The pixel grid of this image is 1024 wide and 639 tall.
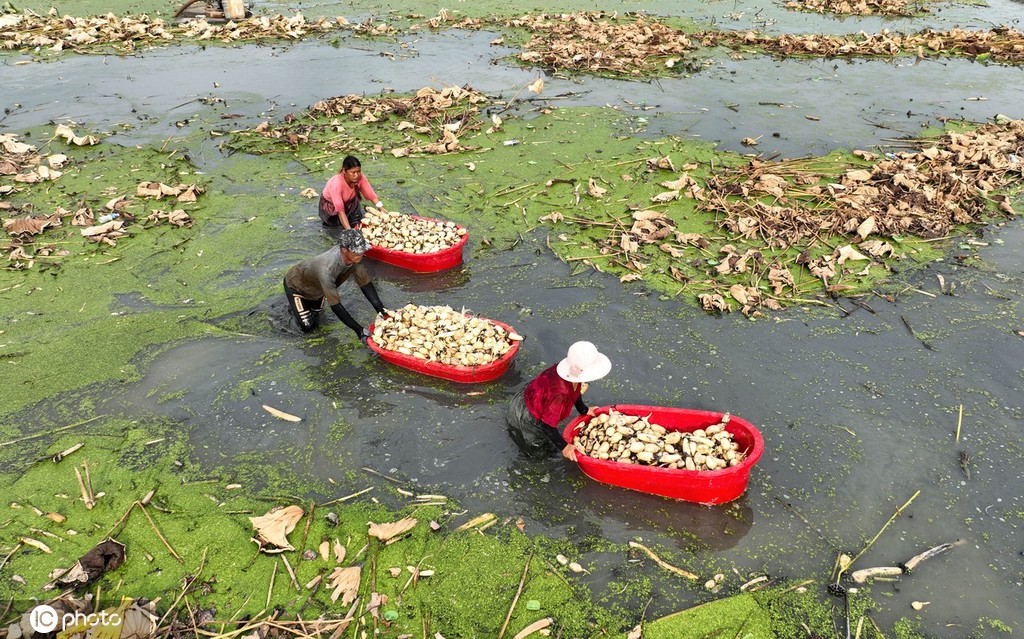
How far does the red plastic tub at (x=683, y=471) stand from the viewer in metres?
4.16

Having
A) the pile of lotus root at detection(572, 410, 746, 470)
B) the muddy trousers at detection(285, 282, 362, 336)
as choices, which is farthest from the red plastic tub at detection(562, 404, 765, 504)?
the muddy trousers at detection(285, 282, 362, 336)

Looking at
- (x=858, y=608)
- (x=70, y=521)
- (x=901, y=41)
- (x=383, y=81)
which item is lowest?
(x=70, y=521)

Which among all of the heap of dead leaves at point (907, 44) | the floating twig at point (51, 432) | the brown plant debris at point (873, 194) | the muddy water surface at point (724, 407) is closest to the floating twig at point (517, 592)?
the muddy water surface at point (724, 407)

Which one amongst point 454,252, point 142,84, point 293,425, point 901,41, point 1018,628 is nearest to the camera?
point 1018,628

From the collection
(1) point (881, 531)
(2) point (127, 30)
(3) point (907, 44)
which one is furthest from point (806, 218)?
(2) point (127, 30)

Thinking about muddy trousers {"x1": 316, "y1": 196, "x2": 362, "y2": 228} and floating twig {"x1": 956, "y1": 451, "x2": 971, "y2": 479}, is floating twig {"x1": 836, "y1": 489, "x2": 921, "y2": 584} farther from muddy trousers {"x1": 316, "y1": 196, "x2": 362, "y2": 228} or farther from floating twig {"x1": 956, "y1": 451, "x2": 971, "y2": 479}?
muddy trousers {"x1": 316, "y1": 196, "x2": 362, "y2": 228}

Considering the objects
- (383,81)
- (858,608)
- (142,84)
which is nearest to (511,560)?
(858,608)

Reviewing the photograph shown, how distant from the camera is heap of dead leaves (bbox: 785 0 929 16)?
709 inches

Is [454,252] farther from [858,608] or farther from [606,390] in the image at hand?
[858,608]

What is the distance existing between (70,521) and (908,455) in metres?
6.78

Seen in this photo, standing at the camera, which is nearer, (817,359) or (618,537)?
(618,537)

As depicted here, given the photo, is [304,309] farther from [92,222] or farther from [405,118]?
[405,118]

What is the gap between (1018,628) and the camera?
3654 mm

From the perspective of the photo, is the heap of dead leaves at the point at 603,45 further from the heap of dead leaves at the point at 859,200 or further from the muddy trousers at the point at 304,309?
the muddy trousers at the point at 304,309
